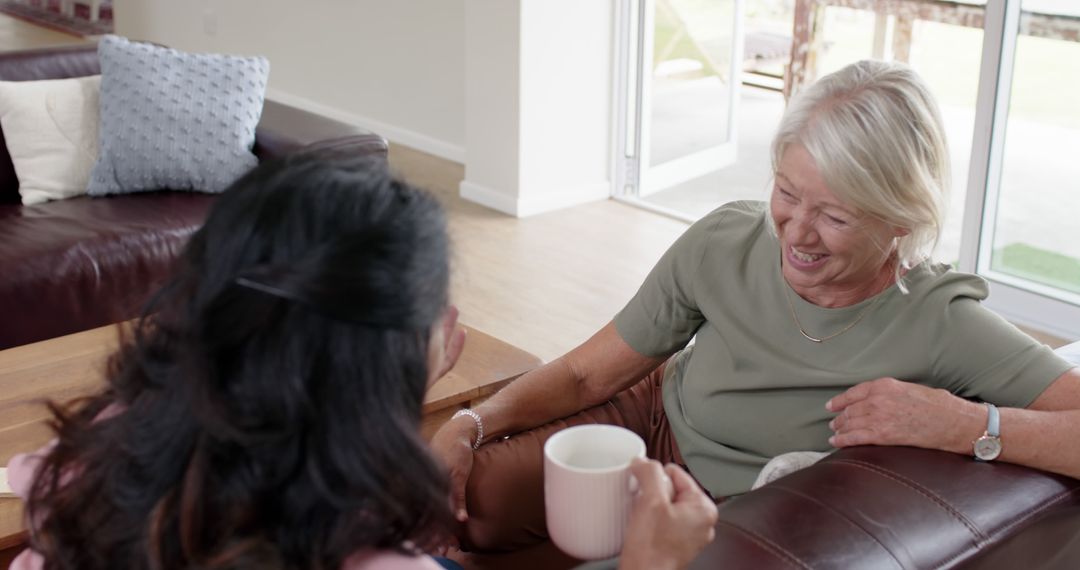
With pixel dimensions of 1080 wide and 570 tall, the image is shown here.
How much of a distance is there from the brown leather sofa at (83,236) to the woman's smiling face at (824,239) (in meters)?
1.35

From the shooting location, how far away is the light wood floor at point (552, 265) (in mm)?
3578

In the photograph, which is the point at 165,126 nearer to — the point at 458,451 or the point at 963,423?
the point at 458,451

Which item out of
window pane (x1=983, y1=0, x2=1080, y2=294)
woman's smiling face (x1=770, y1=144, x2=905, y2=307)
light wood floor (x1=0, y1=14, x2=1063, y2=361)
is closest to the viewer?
woman's smiling face (x1=770, y1=144, x2=905, y2=307)

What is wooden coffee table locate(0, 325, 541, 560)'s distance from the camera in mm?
1951

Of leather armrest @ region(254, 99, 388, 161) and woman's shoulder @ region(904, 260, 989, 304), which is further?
leather armrest @ region(254, 99, 388, 161)

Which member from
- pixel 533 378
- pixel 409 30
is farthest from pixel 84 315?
pixel 409 30

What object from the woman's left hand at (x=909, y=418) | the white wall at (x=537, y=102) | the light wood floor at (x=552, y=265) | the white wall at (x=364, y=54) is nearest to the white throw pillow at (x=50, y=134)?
the light wood floor at (x=552, y=265)

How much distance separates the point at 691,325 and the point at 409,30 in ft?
12.0

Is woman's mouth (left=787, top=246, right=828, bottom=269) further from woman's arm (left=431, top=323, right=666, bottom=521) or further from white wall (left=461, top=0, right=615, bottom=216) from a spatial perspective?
white wall (left=461, top=0, right=615, bottom=216)

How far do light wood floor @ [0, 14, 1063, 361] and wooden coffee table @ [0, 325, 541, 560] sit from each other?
973 millimetres

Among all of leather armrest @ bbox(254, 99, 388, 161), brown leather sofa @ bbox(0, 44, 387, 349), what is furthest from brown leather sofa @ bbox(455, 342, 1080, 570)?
leather armrest @ bbox(254, 99, 388, 161)

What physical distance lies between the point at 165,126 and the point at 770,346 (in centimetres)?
211

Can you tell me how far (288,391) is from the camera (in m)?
0.91

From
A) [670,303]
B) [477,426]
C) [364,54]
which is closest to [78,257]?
[477,426]
